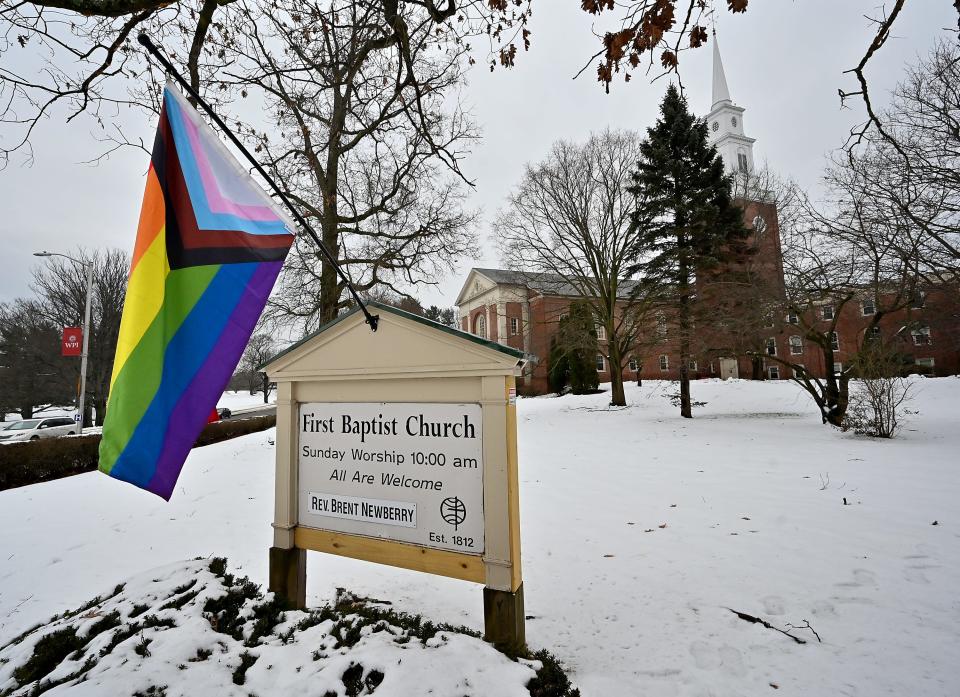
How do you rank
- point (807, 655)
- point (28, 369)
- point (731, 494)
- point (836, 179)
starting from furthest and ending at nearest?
1. point (28, 369)
2. point (836, 179)
3. point (731, 494)
4. point (807, 655)

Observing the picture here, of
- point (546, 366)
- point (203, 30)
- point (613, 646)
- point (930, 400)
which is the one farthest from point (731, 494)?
point (546, 366)

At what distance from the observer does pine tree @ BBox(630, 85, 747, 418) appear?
57.1ft

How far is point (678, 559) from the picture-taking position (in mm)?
4277

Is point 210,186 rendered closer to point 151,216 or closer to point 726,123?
point 151,216

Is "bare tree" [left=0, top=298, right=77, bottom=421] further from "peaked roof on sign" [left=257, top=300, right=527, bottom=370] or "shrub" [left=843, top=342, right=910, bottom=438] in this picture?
"shrub" [left=843, top=342, right=910, bottom=438]

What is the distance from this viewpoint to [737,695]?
2371 mm

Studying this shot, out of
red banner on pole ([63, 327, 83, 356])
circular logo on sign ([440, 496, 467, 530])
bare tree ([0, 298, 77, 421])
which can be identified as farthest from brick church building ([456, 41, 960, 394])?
bare tree ([0, 298, 77, 421])

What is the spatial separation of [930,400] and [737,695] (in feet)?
72.2

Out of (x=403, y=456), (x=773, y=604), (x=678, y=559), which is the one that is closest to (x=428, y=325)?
(x=403, y=456)

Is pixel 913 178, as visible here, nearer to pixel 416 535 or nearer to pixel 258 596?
pixel 416 535

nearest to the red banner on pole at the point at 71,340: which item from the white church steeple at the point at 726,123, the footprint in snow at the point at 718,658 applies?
Answer: the footprint in snow at the point at 718,658

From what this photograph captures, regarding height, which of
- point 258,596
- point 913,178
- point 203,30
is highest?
point 913,178

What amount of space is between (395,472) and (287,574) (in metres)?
1.21

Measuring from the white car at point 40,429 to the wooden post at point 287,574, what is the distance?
2426 centimetres
